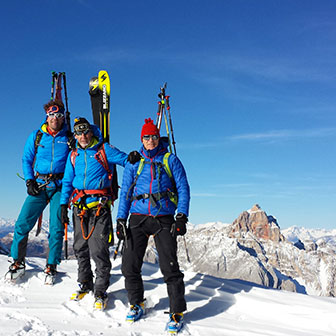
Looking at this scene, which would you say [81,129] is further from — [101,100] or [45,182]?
[101,100]

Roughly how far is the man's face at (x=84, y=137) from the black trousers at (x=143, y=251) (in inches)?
75.8

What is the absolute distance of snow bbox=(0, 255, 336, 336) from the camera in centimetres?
585

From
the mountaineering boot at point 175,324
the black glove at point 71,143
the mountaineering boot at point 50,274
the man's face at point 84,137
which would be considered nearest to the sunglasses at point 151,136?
the man's face at point 84,137

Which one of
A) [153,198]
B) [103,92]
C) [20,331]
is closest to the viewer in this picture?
[20,331]

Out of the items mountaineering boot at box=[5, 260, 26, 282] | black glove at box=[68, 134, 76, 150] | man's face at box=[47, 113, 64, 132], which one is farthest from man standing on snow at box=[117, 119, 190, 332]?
mountaineering boot at box=[5, 260, 26, 282]

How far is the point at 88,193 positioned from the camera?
22.9 feet

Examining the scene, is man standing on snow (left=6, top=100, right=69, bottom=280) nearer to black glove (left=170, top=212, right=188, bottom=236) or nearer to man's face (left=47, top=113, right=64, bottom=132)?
man's face (left=47, top=113, right=64, bottom=132)

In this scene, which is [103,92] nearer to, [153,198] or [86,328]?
[153,198]

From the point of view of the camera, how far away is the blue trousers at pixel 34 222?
7582 millimetres

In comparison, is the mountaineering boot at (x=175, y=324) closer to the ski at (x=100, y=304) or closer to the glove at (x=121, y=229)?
the ski at (x=100, y=304)

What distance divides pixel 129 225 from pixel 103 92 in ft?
18.7

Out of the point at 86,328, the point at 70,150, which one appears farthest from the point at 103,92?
the point at 86,328

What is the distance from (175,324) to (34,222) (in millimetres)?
4064

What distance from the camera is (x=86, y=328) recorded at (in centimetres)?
575
